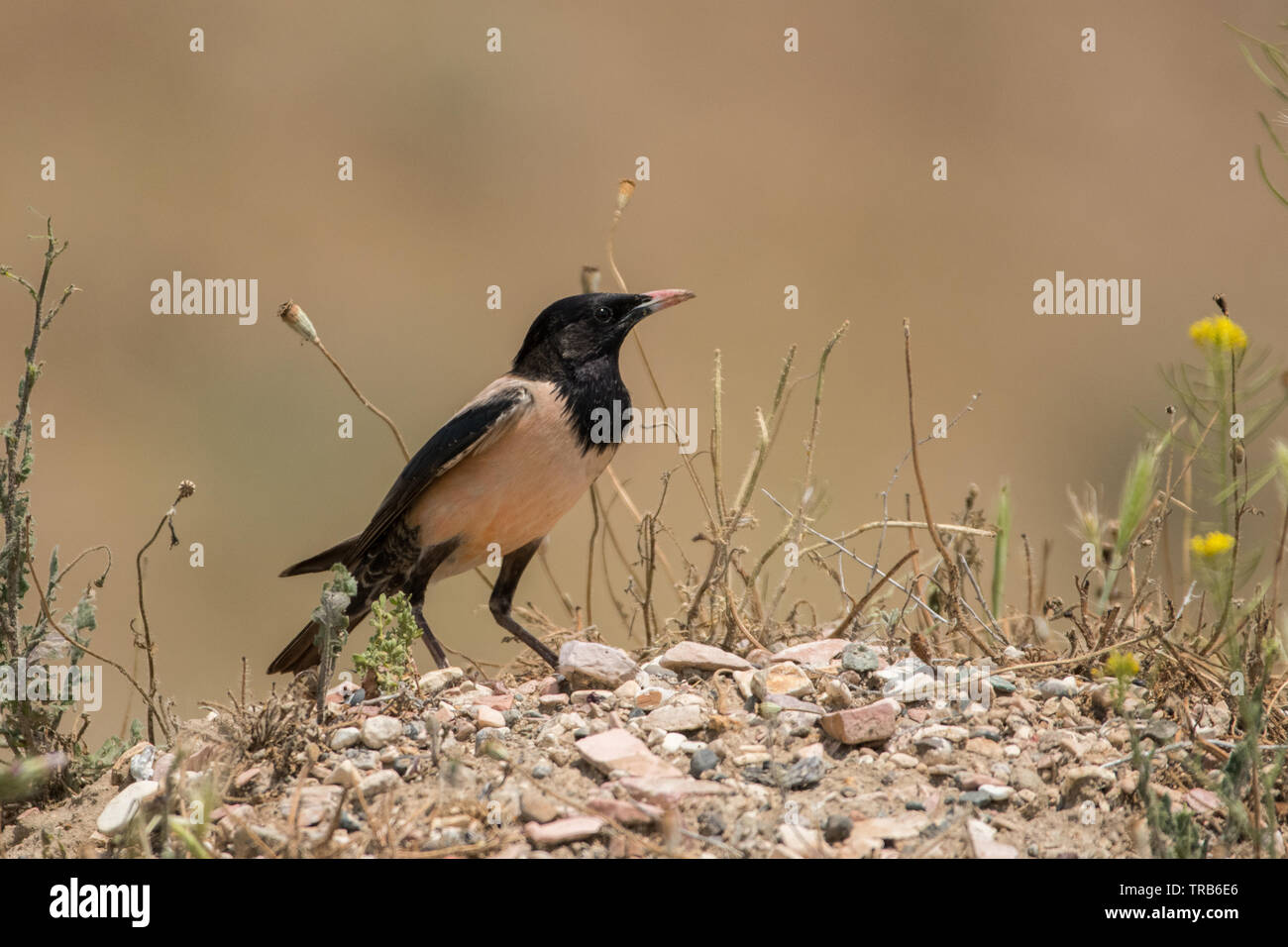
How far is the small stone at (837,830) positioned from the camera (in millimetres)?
2908

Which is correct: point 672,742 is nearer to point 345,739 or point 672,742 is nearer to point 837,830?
point 837,830

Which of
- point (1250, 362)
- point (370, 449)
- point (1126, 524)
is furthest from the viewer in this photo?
point (370, 449)

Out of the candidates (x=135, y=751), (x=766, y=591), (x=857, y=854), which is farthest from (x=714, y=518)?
(x=135, y=751)

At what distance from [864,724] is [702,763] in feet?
1.56

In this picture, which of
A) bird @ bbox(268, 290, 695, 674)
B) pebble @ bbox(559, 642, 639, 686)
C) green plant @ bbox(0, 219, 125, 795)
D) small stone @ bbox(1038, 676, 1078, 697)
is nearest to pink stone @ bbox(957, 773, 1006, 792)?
small stone @ bbox(1038, 676, 1078, 697)

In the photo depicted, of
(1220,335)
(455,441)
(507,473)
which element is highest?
(1220,335)

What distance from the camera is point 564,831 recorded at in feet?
9.40

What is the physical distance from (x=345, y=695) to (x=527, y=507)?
1218 millimetres

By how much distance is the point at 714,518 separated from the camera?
4484mm

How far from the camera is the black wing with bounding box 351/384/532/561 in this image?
4.96 metres

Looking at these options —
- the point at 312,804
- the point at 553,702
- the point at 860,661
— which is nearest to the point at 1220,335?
the point at 860,661

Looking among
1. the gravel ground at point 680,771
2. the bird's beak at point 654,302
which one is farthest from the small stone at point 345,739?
the bird's beak at point 654,302

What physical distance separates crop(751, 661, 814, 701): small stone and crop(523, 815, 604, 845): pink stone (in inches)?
34.4

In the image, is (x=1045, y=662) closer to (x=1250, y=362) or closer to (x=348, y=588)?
(x=1250, y=362)
